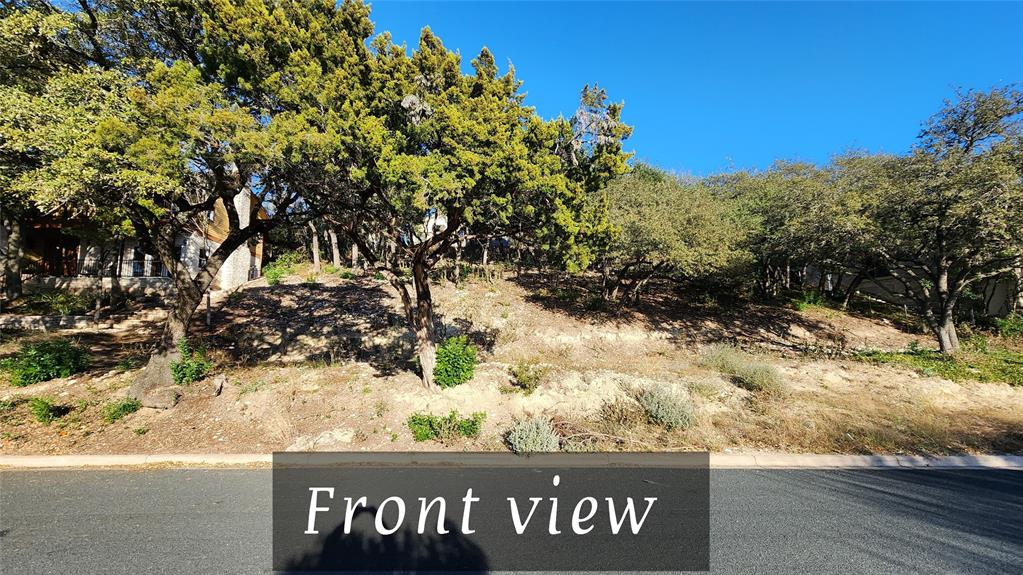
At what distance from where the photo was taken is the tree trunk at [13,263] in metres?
17.2

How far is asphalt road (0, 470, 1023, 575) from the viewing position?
4.27 meters

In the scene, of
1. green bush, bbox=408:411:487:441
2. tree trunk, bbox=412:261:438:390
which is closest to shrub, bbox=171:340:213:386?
tree trunk, bbox=412:261:438:390

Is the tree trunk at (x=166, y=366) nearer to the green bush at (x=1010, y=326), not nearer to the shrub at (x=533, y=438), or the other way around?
the shrub at (x=533, y=438)

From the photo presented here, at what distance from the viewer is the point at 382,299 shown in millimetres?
20516

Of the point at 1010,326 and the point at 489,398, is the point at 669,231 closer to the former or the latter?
the point at 489,398

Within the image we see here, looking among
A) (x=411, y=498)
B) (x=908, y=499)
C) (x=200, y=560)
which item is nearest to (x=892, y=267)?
(x=908, y=499)

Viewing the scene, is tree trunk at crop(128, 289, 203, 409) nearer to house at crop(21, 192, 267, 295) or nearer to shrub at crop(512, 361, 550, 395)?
shrub at crop(512, 361, 550, 395)

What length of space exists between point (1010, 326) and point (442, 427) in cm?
2591

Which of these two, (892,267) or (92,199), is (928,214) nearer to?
(892,267)

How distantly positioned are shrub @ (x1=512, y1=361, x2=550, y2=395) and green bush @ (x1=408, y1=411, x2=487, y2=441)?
1967mm

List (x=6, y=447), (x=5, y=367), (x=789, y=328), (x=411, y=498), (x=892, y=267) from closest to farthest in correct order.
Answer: (x=411, y=498)
(x=6, y=447)
(x=5, y=367)
(x=892, y=267)
(x=789, y=328)

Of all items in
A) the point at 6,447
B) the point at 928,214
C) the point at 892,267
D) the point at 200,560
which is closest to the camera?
the point at 200,560

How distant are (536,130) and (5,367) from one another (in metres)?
15.3

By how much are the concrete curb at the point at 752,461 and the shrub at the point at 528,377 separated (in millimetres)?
4260
